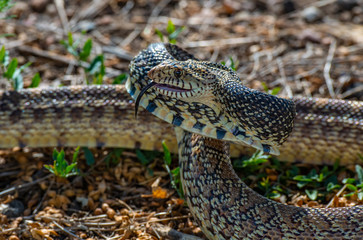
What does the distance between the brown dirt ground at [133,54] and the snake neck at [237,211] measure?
49 cm

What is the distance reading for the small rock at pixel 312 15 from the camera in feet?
26.8

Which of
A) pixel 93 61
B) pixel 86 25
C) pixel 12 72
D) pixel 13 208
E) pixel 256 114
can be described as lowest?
pixel 13 208

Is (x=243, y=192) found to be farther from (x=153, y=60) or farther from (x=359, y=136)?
(x=359, y=136)

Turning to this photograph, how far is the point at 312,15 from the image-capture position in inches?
323

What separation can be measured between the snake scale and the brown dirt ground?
346 millimetres

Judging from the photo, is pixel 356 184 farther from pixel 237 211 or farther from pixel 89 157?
pixel 89 157

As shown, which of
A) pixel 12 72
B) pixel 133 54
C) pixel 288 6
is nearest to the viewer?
pixel 12 72

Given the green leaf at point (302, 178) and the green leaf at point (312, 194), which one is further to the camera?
the green leaf at point (302, 178)

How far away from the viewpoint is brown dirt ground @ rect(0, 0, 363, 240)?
4.94m

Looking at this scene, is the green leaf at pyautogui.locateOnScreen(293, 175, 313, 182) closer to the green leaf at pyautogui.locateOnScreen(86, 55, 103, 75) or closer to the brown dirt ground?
the brown dirt ground

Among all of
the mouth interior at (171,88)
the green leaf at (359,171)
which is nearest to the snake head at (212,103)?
the mouth interior at (171,88)

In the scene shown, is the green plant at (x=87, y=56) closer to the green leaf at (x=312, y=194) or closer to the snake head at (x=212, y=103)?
the snake head at (x=212, y=103)

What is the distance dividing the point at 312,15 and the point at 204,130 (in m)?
4.50

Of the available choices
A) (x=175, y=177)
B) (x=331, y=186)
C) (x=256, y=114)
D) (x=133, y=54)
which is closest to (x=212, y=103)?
(x=256, y=114)
